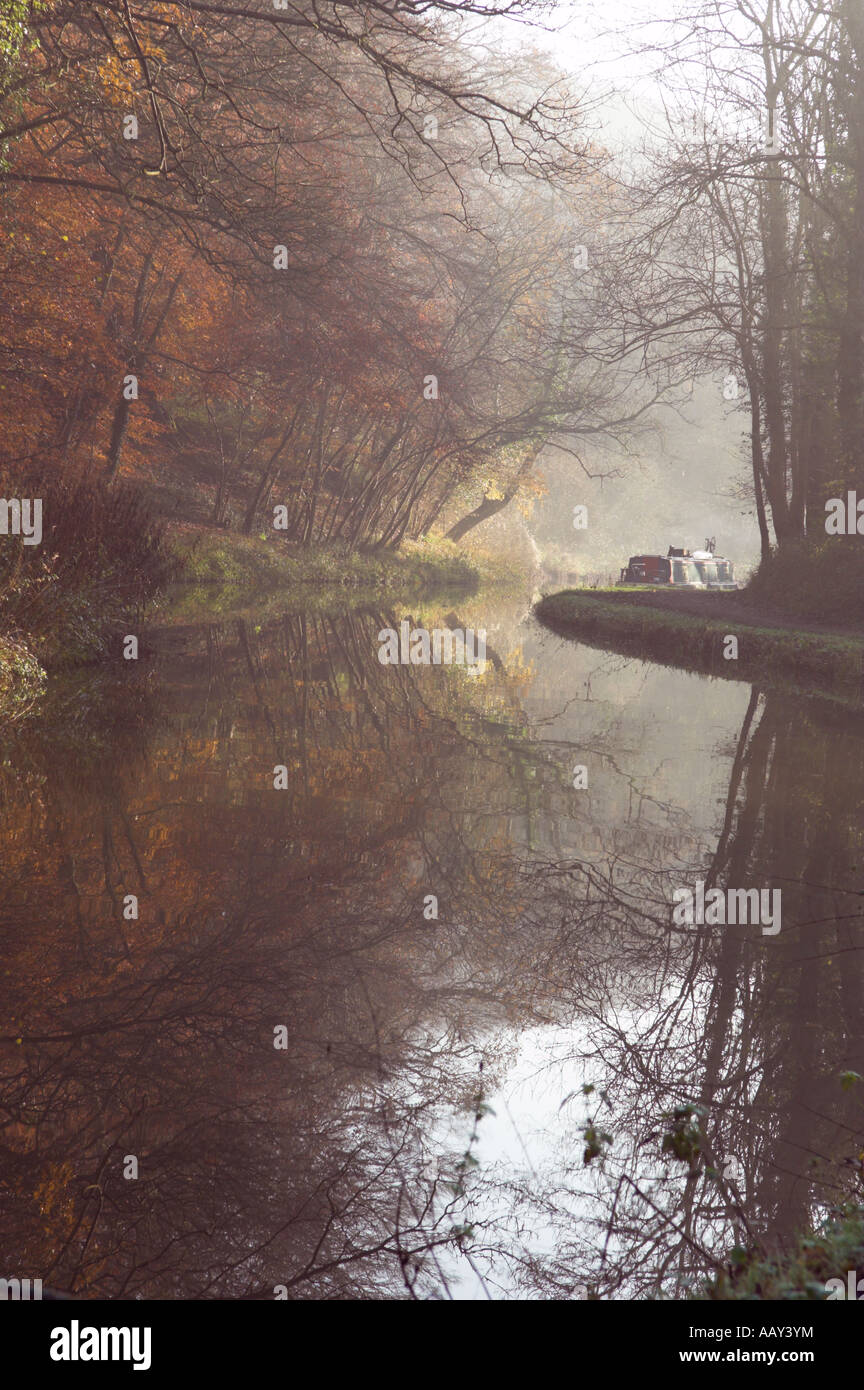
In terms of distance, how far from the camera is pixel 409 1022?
3.94m

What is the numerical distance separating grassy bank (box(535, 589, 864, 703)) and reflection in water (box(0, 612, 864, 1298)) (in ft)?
16.1

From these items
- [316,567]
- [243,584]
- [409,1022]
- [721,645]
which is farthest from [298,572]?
[409,1022]

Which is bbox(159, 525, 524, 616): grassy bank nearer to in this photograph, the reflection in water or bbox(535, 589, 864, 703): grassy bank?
bbox(535, 589, 864, 703): grassy bank

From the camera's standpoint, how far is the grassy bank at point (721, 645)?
12.6 m

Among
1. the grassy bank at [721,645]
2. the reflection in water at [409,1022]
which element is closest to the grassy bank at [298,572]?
the grassy bank at [721,645]

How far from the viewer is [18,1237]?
104 inches

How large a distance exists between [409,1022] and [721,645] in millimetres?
12105

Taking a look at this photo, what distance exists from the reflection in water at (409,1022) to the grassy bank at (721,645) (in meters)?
4.91

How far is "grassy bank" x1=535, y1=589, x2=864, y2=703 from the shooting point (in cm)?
1263

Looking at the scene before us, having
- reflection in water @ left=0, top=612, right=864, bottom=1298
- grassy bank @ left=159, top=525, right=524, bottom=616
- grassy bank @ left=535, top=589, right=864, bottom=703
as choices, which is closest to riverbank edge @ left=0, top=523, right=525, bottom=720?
grassy bank @ left=159, top=525, right=524, bottom=616

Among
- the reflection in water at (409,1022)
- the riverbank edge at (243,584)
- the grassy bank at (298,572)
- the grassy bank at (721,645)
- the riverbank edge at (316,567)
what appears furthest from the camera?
the riverbank edge at (316,567)

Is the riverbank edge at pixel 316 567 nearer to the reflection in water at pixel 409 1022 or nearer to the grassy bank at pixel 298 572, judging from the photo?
the grassy bank at pixel 298 572

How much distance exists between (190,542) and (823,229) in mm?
14992
